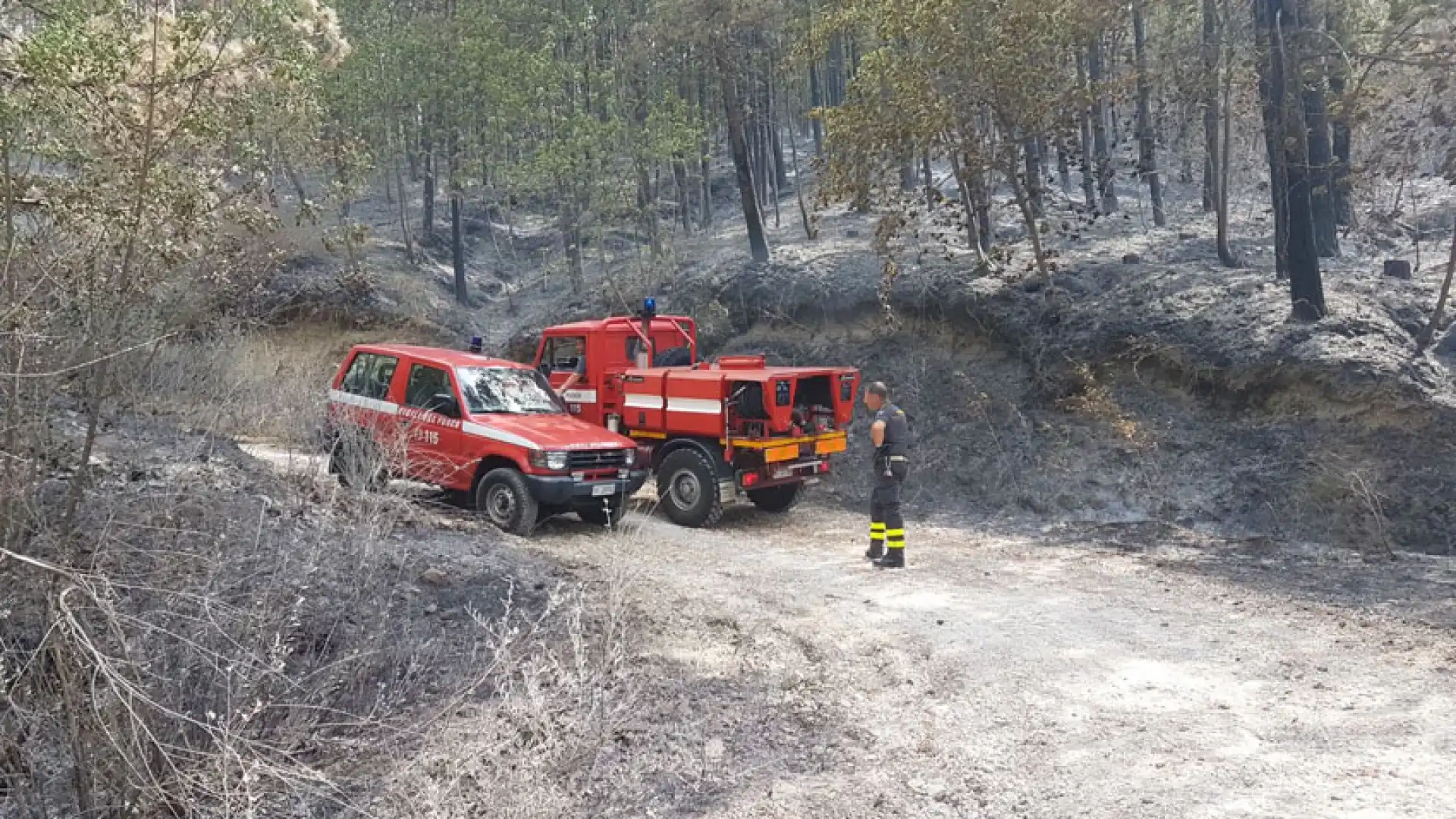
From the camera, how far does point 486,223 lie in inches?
1478

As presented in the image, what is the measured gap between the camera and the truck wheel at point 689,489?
1048 centimetres

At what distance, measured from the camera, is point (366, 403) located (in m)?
10.4

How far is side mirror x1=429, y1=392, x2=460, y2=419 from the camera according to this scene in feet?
32.6

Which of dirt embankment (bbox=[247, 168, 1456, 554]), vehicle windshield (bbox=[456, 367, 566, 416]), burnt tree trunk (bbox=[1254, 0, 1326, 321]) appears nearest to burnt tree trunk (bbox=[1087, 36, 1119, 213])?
dirt embankment (bbox=[247, 168, 1456, 554])

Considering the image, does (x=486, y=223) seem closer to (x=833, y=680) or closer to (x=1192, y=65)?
(x=1192, y=65)

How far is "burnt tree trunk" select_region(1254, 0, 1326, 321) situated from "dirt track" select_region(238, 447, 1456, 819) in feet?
14.1

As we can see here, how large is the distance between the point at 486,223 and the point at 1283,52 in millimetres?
31003

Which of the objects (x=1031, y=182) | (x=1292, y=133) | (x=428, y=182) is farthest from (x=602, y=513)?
(x=428, y=182)

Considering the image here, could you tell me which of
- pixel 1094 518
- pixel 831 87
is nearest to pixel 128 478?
pixel 1094 518

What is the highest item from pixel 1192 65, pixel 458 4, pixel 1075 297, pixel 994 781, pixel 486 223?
pixel 458 4

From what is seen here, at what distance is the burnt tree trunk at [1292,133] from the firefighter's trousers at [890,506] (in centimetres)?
676

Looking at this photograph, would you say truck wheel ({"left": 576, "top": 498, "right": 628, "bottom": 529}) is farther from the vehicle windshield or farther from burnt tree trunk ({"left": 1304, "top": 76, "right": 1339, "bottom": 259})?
burnt tree trunk ({"left": 1304, "top": 76, "right": 1339, "bottom": 259})

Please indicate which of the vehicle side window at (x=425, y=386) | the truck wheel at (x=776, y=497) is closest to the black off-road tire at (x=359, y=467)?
the vehicle side window at (x=425, y=386)

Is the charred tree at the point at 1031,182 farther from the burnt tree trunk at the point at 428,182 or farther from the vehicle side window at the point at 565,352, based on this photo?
the burnt tree trunk at the point at 428,182
